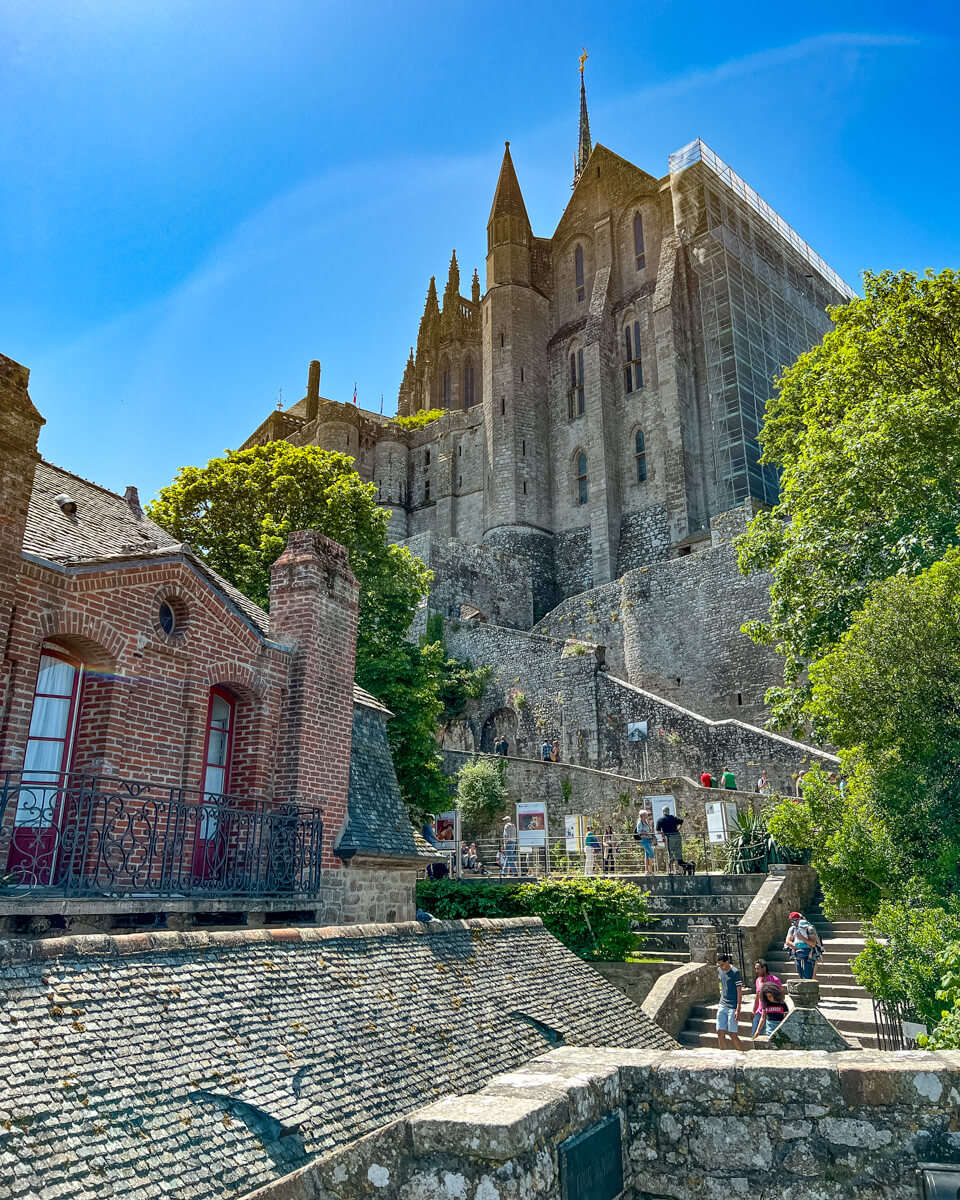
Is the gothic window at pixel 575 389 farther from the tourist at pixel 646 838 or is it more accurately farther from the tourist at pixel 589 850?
the tourist at pixel 646 838

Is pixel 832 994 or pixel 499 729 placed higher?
A: pixel 499 729

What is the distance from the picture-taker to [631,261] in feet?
169

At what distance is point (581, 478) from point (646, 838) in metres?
30.7

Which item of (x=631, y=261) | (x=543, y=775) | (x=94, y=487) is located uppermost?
(x=631, y=261)

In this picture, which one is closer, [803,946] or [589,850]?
[803,946]

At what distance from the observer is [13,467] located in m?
8.82

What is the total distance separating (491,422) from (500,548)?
800 centimetres

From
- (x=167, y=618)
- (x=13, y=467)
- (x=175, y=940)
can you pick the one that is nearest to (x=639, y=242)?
(x=167, y=618)

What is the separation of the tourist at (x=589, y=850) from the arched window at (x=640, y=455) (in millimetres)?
26423

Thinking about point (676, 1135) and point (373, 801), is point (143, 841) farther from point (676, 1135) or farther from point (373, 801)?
point (676, 1135)

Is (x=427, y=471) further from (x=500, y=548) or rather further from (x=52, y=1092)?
(x=52, y=1092)

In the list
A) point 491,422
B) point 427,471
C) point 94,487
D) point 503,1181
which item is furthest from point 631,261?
point 503,1181

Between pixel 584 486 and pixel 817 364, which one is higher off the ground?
pixel 584 486

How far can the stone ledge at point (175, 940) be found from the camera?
185 inches
